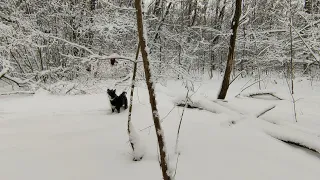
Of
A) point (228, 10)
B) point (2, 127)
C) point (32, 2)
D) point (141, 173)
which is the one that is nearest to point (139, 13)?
point (141, 173)

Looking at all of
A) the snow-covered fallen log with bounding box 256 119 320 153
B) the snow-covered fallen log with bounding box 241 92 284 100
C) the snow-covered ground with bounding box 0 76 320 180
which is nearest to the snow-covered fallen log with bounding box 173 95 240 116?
the snow-covered ground with bounding box 0 76 320 180

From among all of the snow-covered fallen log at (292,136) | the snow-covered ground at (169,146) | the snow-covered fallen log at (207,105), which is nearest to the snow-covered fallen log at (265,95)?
the snow-covered ground at (169,146)

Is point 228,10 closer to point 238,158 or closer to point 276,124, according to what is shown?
point 276,124

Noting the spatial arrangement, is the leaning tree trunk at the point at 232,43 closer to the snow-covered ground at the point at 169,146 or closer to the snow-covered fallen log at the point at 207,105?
the snow-covered fallen log at the point at 207,105

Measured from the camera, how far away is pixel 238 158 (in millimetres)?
2695

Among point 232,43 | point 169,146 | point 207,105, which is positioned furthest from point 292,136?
point 232,43

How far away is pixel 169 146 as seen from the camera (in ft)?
9.86

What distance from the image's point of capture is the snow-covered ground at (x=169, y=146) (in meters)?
2.44

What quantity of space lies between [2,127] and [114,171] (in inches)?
92.2

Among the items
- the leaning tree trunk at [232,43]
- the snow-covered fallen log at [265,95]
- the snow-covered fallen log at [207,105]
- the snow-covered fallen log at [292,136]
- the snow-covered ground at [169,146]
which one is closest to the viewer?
the snow-covered ground at [169,146]

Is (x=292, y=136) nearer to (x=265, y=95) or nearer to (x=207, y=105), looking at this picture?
(x=207, y=105)

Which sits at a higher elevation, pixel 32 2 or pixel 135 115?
pixel 32 2

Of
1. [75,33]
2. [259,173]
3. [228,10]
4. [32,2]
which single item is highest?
[228,10]

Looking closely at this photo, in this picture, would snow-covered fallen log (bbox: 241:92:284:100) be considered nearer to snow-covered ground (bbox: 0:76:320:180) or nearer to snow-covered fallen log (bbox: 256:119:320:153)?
snow-covered ground (bbox: 0:76:320:180)
